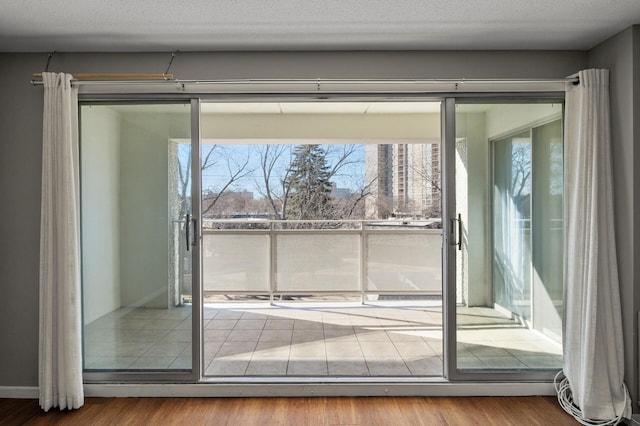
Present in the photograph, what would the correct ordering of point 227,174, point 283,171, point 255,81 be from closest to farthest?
1. point 255,81
2. point 227,174
3. point 283,171

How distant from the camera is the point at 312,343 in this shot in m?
3.77

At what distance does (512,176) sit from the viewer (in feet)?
9.02

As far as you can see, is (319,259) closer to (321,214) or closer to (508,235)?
(321,214)

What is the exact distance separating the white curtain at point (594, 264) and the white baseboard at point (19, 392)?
3.40 metres

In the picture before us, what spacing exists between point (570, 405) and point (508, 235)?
1.09 m

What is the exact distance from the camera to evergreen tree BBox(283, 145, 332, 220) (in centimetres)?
572

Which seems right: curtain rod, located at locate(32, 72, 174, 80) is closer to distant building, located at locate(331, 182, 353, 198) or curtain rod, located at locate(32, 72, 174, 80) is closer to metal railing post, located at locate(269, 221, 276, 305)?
metal railing post, located at locate(269, 221, 276, 305)

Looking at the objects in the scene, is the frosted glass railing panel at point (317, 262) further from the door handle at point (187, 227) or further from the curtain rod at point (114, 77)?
the curtain rod at point (114, 77)

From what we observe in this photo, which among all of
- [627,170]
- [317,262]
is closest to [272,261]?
[317,262]

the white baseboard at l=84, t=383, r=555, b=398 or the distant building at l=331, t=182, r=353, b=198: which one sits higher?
the distant building at l=331, t=182, r=353, b=198

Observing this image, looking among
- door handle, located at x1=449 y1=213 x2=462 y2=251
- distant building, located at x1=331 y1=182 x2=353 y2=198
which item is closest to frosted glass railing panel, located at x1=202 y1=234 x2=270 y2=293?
distant building, located at x1=331 y1=182 x2=353 y2=198

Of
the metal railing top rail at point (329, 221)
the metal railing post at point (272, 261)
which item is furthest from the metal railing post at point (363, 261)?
the metal railing post at point (272, 261)

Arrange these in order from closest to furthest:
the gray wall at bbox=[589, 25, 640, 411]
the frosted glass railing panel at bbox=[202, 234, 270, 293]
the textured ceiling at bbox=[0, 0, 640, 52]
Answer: the textured ceiling at bbox=[0, 0, 640, 52] < the gray wall at bbox=[589, 25, 640, 411] < the frosted glass railing panel at bbox=[202, 234, 270, 293]

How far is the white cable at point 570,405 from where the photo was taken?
2320 mm
